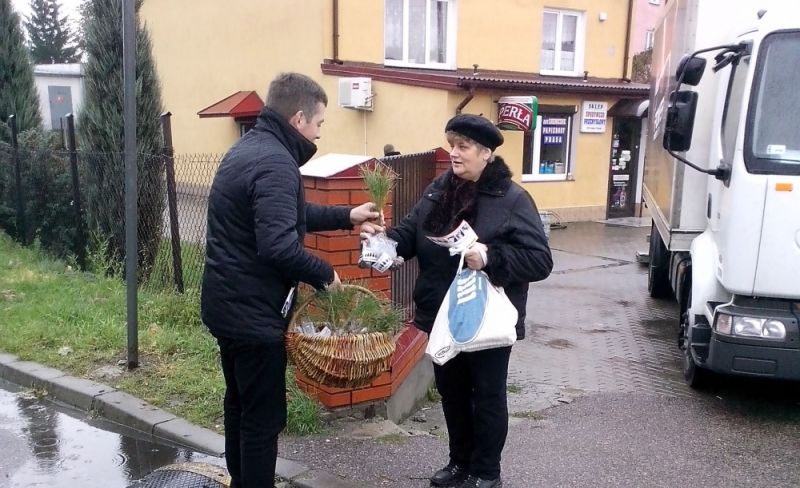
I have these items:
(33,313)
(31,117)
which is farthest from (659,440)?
(31,117)

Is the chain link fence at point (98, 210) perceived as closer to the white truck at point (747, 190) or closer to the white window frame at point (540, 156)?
the white truck at point (747, 190)

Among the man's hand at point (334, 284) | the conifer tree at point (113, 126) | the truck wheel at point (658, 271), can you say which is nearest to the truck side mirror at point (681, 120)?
the man's hand at point (334, 284)

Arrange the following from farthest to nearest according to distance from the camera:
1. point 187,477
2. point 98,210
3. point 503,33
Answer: point 503,33 → point 98,210 → point 187,477

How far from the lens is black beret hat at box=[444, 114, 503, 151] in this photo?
3182 mm

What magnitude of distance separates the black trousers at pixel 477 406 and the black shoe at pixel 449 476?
3 cm

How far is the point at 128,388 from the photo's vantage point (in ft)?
15.6

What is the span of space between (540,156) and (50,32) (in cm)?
5901

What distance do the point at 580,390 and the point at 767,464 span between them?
1551 millimetres

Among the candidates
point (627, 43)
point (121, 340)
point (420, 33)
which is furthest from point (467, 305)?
point (627, 43)

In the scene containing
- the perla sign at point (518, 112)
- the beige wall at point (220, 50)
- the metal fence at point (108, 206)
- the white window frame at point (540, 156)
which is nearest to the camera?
the metal fence at point (108, 206)

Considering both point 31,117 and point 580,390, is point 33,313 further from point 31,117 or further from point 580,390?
point 31,117

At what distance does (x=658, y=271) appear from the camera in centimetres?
864

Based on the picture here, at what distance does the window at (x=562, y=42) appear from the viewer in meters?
16.5

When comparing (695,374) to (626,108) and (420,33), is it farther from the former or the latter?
(626,108)
